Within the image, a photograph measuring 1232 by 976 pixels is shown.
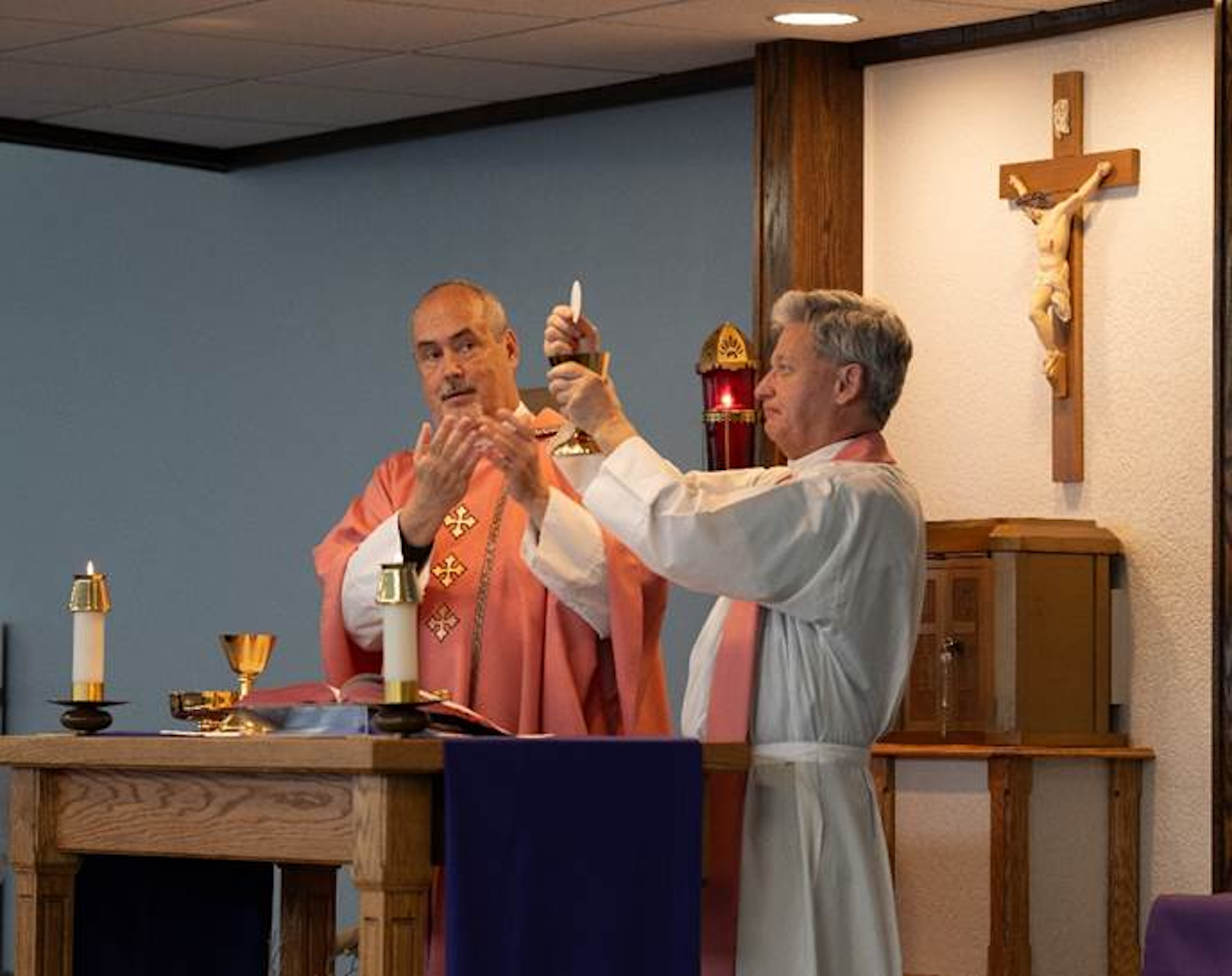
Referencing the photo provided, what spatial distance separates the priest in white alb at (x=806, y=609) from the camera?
14.5 ft

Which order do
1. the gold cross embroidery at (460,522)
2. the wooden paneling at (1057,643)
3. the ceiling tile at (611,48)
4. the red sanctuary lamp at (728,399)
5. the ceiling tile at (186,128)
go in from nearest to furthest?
the gold cross embroidery at (460,522)
the red sanctuary lamp at (728,399)
the wooden paneling at (1057,643)
the ceiling tile at (611,48)
the ceiling tile at (186,128)

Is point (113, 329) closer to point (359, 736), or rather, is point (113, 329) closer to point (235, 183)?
point (235, 183)

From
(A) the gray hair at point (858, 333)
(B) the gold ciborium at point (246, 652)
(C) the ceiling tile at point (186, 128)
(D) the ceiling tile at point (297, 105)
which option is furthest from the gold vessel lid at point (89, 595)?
(C) the ceiling tile at point (186, 128)

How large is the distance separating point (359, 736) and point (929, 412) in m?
4.00

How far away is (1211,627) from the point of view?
7.00m

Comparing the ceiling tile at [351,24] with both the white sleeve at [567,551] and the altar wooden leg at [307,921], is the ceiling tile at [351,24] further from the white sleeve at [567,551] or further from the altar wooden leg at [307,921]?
the altar wooden leg at [307,921]

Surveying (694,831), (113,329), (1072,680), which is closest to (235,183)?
(113,329)

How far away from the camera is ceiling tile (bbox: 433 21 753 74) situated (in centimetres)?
750

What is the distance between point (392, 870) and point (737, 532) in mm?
870

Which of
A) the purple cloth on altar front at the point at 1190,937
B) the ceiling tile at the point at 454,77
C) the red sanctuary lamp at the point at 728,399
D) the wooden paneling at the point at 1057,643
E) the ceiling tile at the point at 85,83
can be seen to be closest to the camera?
the purple cloth on altar front at the point at 1190,937

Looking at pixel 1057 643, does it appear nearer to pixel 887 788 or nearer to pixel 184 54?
pixel 887 788

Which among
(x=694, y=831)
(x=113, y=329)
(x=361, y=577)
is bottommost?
(x=694, y=831)

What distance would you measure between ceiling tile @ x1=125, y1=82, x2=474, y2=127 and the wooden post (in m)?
1.26

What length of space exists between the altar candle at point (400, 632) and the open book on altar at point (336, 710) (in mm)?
55
